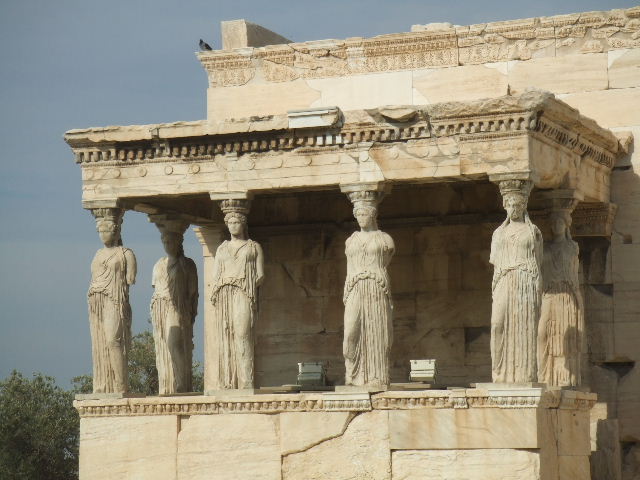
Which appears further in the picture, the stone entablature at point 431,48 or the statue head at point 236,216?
the stone entablature at point 431,48

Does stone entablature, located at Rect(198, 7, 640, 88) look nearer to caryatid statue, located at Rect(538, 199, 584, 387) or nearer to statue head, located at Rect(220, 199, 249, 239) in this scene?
caryatid statue, located at Rect(538, 199, 584, 387)

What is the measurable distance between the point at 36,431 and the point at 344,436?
12146 millimetres

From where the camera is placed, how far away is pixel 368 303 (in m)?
16.8

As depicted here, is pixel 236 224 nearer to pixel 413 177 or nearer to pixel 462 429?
pixel 413 177

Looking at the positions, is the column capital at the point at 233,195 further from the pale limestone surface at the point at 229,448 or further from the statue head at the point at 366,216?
the pale limestone surface at the point at 229,448

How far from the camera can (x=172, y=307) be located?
18.7 m

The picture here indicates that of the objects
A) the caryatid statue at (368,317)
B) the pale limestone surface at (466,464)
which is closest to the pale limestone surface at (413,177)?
the caryatid statue at (368,317)

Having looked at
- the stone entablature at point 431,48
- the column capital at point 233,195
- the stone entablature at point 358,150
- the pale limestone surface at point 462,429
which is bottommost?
the pale limestone surface at point 462,429

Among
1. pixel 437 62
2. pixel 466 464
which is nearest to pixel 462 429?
pixel 466 464

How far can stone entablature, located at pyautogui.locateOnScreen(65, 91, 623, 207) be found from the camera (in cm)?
1659

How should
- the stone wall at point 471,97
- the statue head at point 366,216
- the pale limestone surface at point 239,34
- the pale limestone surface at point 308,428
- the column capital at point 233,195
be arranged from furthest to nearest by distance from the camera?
1. the pale limestone surface at point 239,34
2. the stone wall at point 471,97
3. the column capital at point 233,195
4. the statue head at point 366,216
5. the pale limestone surface at point 308,428

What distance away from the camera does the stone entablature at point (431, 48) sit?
19094 mm

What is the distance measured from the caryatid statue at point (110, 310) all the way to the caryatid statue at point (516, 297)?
380cm

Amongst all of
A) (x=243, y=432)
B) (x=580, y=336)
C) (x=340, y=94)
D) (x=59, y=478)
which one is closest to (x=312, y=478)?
(x=243, y=432)
